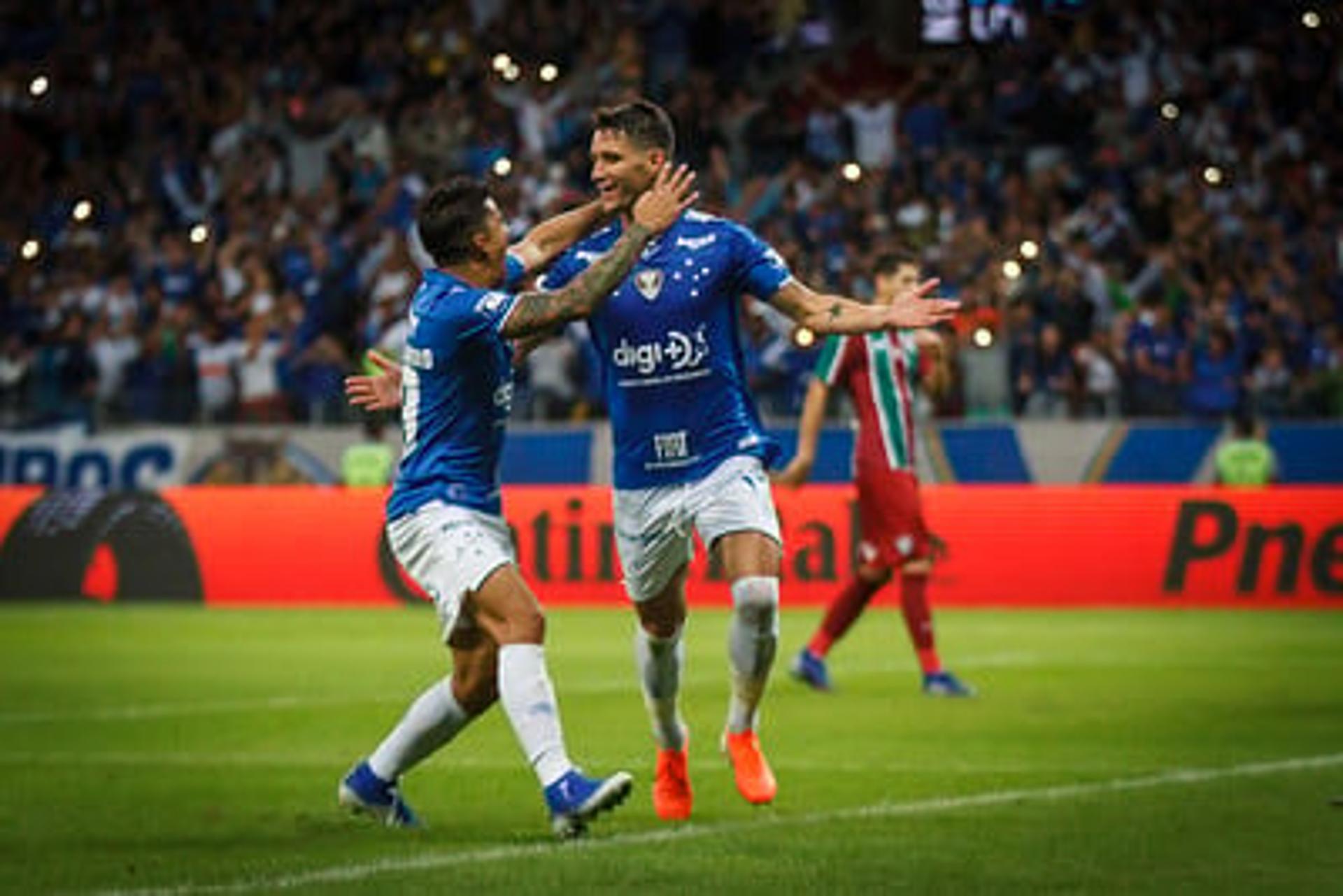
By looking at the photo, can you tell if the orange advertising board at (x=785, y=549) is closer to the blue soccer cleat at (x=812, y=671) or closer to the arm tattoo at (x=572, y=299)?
the blue soccer cleat at (x=812, y=671)

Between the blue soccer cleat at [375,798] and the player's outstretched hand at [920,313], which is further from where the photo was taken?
the blue soccer cleat at [375,798]

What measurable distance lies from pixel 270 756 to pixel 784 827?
3.50 meters

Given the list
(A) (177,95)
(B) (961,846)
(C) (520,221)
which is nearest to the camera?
(B) (961,846)

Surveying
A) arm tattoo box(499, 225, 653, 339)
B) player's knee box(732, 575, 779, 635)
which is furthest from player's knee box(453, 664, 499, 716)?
arm tattoo box(499, 225, 653, 339)

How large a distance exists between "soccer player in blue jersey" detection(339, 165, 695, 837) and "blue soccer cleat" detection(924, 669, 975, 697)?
5847mm

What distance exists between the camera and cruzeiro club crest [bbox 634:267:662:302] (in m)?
10.3

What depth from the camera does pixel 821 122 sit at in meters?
28.3

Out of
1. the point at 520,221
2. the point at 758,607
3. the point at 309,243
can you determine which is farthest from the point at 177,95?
the point at 758,607

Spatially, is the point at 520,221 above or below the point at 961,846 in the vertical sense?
above

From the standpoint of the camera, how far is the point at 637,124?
10.2 m

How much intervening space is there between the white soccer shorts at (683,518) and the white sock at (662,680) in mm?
189

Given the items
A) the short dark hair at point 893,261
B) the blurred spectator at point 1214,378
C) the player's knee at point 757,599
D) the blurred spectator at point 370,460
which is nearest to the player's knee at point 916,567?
the short dark hair at point 893,261

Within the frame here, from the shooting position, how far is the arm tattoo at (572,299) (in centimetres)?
926

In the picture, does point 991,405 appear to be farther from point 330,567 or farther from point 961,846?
point 961,846
